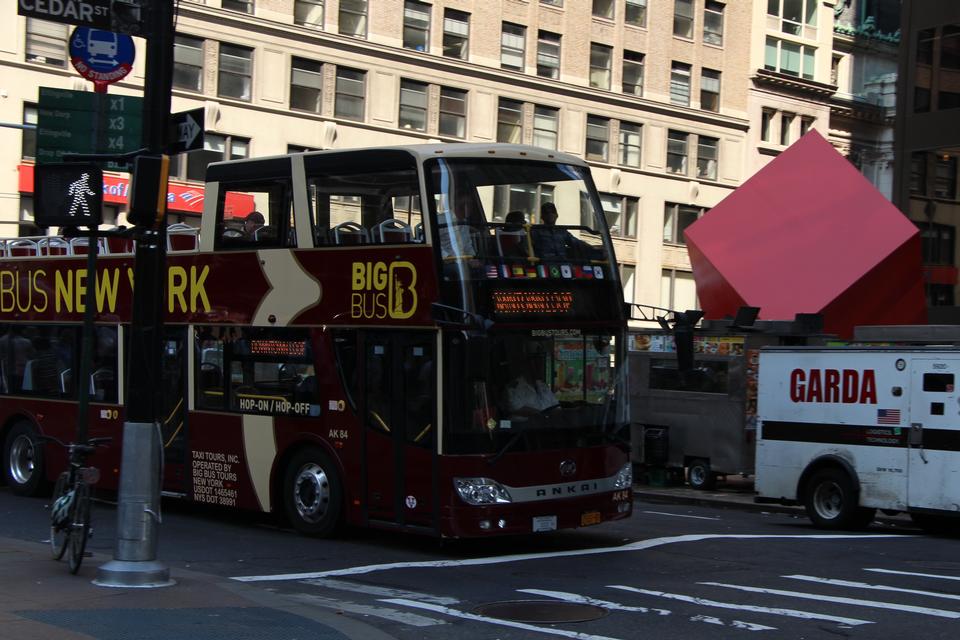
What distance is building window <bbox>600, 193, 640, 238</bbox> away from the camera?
57.3m

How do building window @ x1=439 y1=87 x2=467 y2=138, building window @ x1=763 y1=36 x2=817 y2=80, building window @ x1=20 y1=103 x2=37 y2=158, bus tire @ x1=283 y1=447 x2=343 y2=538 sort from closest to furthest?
bus tire @ x1=283 y1=447 x2=343 y2=538 → building window @ x1=20 y1=103 x2=37 y2=158 → building window @ x1=439 y1=87 x2=467 y2=138 → building window @ x1=763 y1=36 x2=817 y2=80

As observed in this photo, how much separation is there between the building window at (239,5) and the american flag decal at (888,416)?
33.1 metres

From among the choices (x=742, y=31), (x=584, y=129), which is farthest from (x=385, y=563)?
(x=742, y=31)

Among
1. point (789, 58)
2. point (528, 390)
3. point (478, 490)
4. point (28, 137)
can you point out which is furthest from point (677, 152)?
point (478, 490)

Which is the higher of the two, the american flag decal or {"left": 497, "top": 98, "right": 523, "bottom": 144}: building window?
{"left": 497, "top": 98, "right": 523, "bottom": 144}: building window

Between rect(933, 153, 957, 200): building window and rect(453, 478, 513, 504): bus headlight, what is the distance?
22.3 meters

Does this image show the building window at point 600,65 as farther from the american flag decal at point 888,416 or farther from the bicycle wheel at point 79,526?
the bicycle wheel at point 79,526

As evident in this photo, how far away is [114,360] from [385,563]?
631 cm

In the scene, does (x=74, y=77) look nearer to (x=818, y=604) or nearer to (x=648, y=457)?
(x=648, y=457)

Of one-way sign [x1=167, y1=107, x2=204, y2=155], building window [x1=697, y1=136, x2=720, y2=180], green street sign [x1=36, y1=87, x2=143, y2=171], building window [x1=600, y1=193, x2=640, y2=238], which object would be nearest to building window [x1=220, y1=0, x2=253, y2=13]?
building window [x1=600, y1=193, x2=640, y2=238]

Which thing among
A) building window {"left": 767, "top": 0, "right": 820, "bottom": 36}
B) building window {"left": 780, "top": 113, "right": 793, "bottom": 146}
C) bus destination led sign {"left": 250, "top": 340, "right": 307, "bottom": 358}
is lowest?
bus destination led sign {"left": 250, "top": 340, "right": 307, "bottom": 358}

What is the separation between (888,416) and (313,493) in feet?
25.5

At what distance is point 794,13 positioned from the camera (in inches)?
2554

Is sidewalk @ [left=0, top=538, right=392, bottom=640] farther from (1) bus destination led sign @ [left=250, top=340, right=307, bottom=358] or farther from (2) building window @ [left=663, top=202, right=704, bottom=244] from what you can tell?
(2) building window @ [left=663, top=202, right=704, bottom=244]
